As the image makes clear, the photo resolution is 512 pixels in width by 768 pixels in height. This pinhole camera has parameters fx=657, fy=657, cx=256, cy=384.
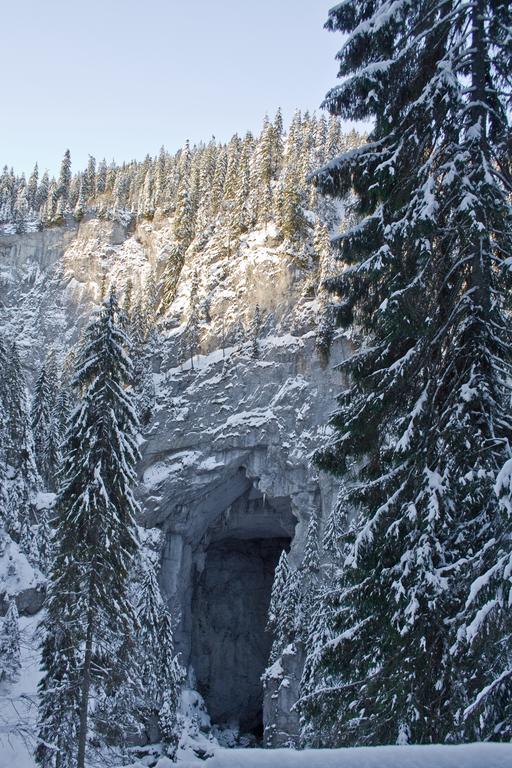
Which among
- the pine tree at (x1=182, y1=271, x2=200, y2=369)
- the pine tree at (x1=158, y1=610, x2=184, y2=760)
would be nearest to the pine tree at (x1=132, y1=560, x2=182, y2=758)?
the pine tree at (x1=158, y1=610, x2=184, y2=760)

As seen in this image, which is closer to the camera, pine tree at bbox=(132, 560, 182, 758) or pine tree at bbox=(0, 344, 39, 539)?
pine tree at bbox=(132, 560, 182, 758)

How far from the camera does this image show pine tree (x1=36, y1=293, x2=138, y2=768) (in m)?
14.9

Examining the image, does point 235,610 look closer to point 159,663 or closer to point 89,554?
point 159,663

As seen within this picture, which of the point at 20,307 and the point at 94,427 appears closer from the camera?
the point at 94,427

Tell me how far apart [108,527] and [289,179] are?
158 feet

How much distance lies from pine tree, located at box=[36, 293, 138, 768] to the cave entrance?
3195 cm

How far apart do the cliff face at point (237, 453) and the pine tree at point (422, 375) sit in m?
34.0

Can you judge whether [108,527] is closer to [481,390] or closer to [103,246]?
[481,390]

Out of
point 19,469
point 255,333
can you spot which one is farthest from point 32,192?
point 19,469

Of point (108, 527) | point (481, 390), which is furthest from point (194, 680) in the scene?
point (481, 390)

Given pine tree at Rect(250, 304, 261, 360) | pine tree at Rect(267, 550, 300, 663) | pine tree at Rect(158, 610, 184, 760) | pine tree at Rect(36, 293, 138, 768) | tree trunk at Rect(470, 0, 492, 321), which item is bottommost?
pine tree at Rect(158, 610, 184, 760)

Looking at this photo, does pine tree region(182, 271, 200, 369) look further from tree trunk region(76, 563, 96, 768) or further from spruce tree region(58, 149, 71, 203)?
spruce tree region(58, 149, 71, 203)

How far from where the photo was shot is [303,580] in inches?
1507

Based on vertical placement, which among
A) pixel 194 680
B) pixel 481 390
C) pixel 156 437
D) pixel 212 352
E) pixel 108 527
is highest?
pixel 212 352
